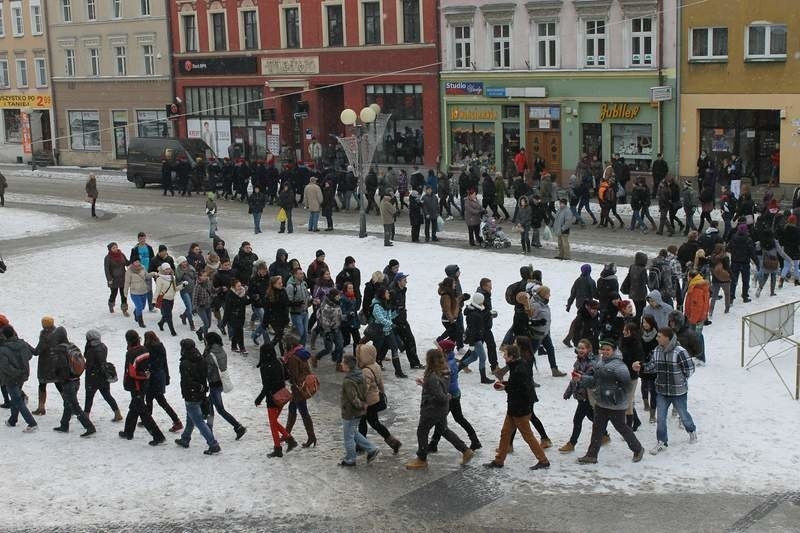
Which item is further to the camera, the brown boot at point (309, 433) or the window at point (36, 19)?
the window at point (36, 19)

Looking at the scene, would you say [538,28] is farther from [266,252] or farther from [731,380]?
[731,380]

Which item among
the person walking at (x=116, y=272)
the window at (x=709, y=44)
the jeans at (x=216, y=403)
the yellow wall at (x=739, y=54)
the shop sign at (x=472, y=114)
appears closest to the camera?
the jeans at (x=216, y=403)

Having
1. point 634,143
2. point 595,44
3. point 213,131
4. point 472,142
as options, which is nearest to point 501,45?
point 472,142

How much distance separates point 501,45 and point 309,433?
91.9ft

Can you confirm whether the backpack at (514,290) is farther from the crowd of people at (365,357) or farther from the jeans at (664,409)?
the jeans at (664,409)

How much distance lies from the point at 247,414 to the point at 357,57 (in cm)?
3069

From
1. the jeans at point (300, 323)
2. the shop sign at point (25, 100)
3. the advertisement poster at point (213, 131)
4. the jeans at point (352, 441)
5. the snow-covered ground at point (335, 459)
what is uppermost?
the shop sign at point (25, 100)

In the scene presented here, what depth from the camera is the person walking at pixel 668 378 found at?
14562 millimetres

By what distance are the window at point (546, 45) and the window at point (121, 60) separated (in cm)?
2375

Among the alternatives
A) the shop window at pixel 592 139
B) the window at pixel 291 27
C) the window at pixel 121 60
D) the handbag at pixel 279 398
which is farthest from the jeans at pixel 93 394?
the window at pixel 121 60

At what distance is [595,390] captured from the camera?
560 inches

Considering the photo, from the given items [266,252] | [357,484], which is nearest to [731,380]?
[357,484]

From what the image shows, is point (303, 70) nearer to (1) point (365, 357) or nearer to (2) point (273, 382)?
(2) point (273, 382)

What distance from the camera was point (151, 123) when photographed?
180ft
